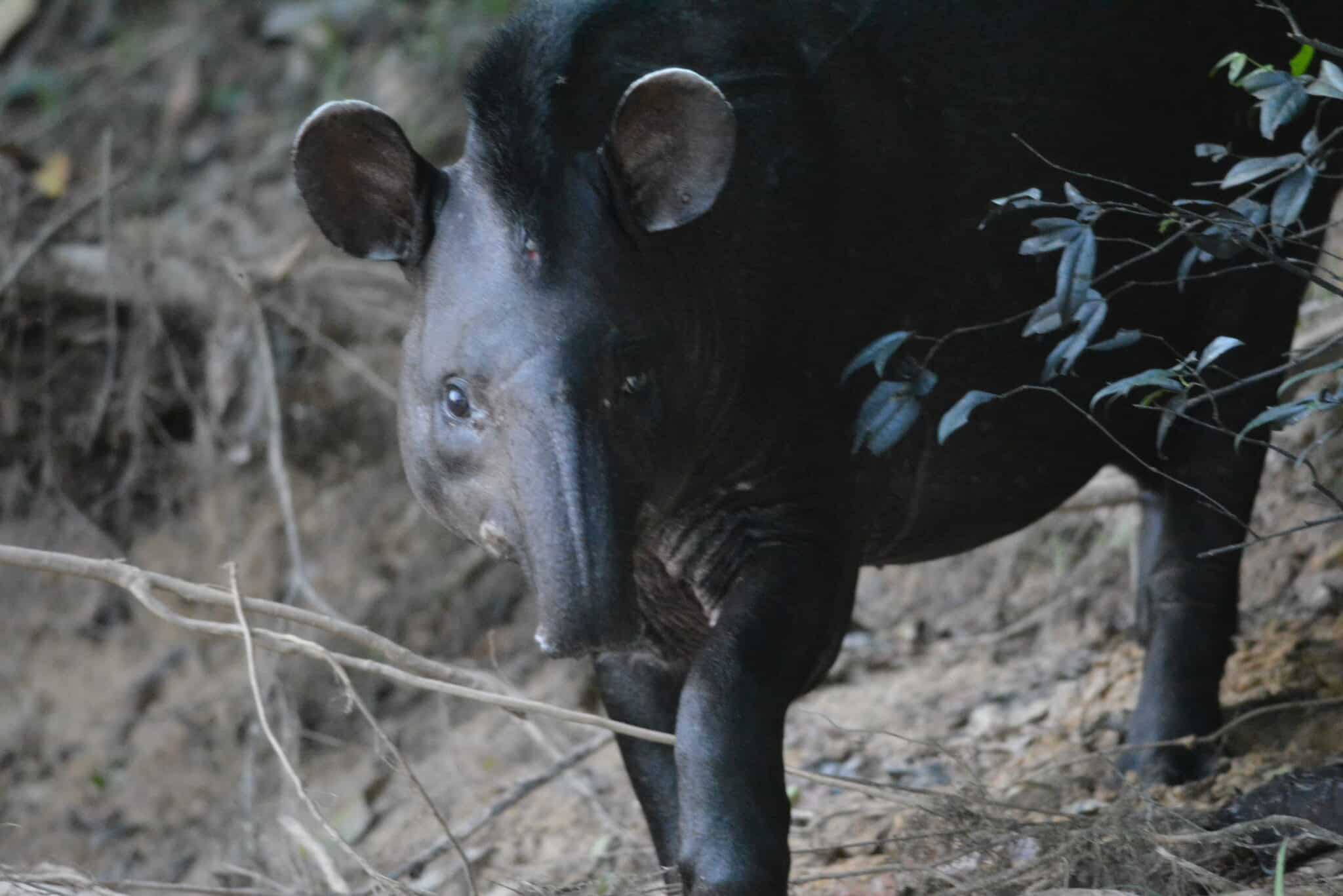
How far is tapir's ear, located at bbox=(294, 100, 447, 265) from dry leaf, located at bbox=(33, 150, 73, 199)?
3.42 m

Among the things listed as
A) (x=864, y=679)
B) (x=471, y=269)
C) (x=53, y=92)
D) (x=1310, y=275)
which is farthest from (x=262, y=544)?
(x=1310, y=275)

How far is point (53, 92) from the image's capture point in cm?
805

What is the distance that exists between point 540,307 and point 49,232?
344 cm

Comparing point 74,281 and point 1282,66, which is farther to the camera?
point 74,281

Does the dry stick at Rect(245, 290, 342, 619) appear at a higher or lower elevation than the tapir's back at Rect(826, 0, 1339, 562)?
lower

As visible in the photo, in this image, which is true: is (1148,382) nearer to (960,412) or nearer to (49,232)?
(960,412)

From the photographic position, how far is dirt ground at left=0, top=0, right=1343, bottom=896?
4484 millimetres

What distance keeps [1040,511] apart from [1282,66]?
3.63ft

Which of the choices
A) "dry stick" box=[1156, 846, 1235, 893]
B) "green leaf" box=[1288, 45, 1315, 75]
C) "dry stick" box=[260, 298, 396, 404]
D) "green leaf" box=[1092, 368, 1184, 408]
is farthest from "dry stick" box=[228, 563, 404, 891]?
"dry stick" box=[260, 298, 396, 404]

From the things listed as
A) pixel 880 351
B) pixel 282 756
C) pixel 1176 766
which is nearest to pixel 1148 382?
pixel 880 351

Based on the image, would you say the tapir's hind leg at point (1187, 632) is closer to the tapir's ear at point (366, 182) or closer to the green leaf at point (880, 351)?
the green leaf at point (880, 351)

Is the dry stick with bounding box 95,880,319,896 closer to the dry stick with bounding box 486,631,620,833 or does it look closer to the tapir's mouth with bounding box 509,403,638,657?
the dry stick with bounding box 486,631,620,833

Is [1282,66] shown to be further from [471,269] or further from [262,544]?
[262,544]

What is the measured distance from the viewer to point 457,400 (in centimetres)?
274
